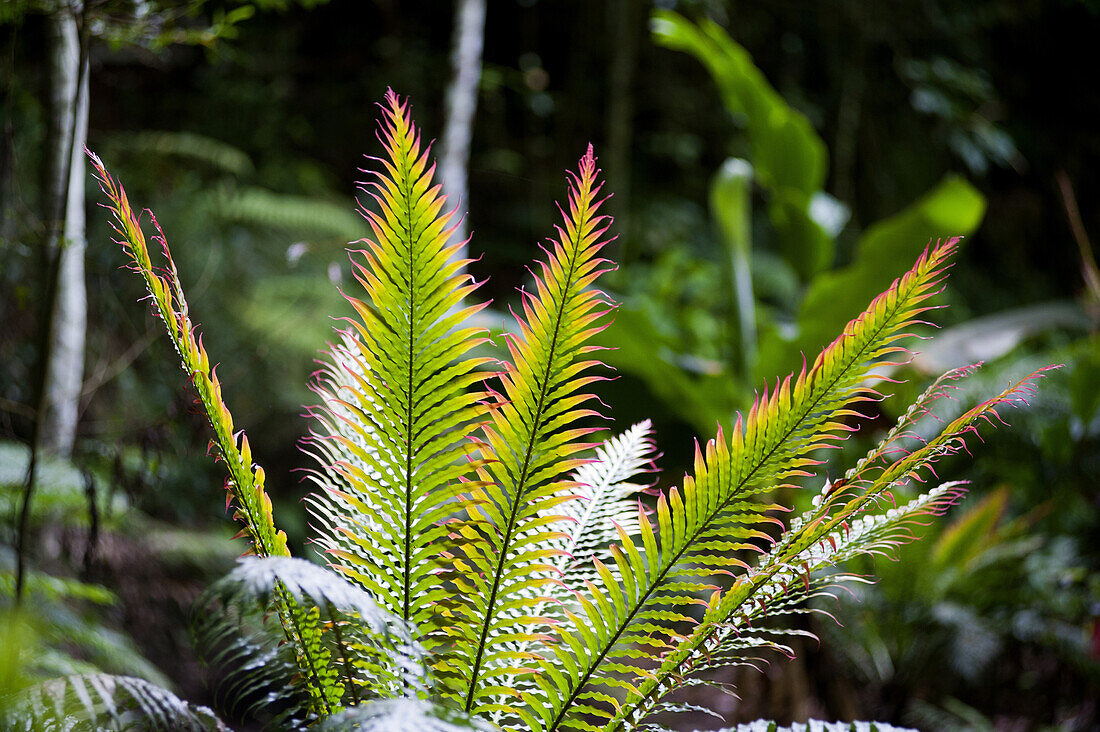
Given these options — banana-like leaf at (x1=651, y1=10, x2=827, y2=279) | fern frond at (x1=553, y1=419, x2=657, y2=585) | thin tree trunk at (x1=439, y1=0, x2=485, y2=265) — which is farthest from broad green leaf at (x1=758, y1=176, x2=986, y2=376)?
fern frond at (x1=553, y1=419, x2=657, y2=585)

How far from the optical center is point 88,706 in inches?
17.9

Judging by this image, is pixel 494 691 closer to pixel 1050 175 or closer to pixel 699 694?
pixel 699 694

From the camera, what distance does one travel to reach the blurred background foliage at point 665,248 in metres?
1.79

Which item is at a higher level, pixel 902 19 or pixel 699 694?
pixel 902 19

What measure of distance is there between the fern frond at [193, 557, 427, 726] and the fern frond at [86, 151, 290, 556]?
0.06 meters

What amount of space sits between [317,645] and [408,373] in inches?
9.6

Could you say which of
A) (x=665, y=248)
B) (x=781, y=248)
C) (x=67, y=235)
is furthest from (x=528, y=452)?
(x=665, y=248)

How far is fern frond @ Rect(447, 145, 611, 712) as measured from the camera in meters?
0.52

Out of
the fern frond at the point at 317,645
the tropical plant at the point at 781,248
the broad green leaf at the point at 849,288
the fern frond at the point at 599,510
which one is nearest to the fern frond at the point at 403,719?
the fern frond at the point at 317,645

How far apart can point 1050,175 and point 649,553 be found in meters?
5.85

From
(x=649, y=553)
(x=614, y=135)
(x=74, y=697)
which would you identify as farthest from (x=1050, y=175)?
(x=74, y=697)

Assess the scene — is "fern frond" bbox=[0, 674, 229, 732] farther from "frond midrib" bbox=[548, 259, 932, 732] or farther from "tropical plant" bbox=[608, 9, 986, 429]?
"tropical plant" bbox=[608, 9, 986, 429]

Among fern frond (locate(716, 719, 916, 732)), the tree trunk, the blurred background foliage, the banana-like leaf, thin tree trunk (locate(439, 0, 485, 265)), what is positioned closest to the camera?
fern frond (locate(716, 719, 916, 732))

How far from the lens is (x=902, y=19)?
4.71m
